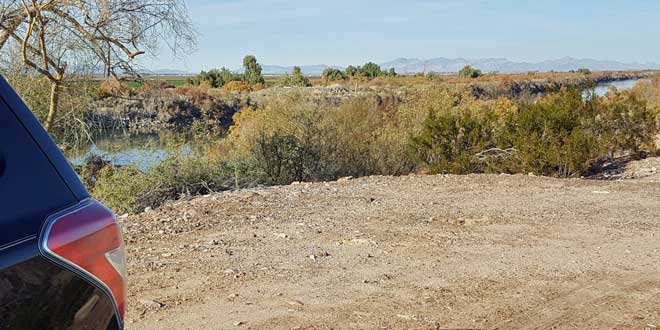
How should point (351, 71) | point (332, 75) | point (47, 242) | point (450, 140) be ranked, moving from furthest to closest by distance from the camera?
point (351, 71)
point (332, 75)
point (450, 140)
point (47, 242)

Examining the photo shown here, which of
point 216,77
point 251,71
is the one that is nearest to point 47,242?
point 216,77

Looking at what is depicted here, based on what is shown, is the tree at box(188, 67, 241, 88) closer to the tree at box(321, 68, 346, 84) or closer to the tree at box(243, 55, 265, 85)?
the tree at box(243, 55, 265, 85)

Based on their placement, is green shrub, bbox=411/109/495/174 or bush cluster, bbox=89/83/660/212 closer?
bush cluster, bbox=89/83/660/212

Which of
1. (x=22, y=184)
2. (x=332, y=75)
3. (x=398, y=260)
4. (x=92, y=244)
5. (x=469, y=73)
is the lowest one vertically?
(x=398, y=260)

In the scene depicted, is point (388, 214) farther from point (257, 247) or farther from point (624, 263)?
point (624, 263)

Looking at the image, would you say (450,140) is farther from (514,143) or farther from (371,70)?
(371,70)

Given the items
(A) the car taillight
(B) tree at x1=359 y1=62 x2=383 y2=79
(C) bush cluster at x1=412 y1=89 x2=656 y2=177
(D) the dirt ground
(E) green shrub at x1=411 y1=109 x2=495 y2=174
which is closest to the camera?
(A) the car taillight

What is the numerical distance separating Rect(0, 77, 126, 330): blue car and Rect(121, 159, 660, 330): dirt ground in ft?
8.80

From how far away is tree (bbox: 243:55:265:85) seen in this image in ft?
214

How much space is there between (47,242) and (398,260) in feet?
16.3

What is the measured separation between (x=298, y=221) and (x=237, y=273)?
7.98 ft

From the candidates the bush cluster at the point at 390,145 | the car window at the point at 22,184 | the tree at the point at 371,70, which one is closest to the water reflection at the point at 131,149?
the bush cluster at the point at 390,145

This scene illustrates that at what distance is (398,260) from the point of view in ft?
21.5

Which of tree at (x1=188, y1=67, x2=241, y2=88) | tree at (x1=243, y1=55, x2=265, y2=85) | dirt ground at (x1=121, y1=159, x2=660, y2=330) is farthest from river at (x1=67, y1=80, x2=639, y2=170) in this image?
tree at (x1=243, y1=55, x2=265, y2=85)
